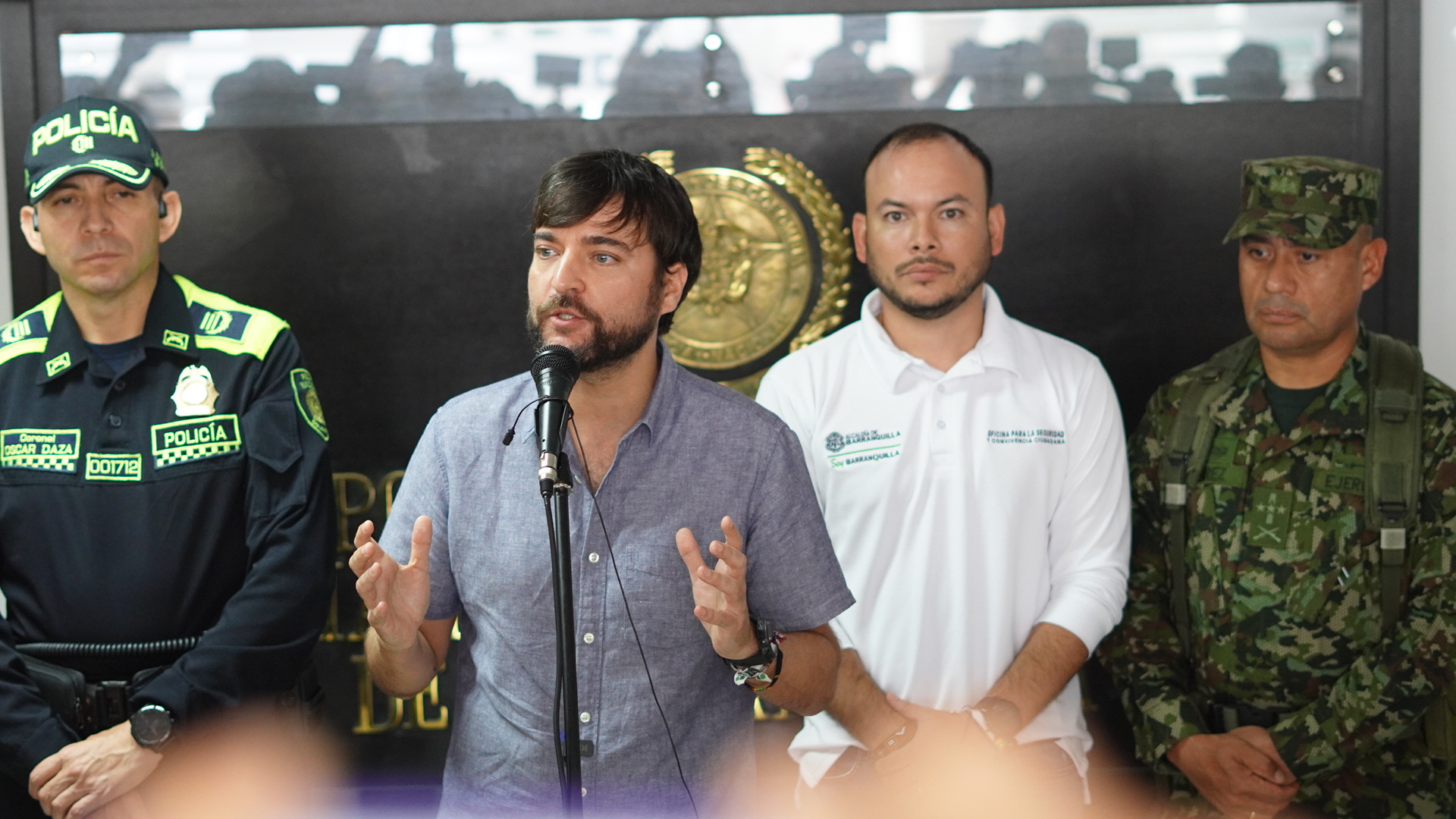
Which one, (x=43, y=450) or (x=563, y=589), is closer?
(x=563, y=589)

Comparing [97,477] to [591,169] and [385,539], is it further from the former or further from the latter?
[591,169]

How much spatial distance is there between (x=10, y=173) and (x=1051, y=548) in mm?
2865

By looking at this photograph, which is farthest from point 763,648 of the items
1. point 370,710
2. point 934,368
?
point 370,710

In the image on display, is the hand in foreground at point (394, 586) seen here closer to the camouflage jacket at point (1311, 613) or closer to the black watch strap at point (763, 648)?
the black watch strap at point (763, 648)

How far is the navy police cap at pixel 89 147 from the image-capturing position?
2.61 meters

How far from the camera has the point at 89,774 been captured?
240 centimetres

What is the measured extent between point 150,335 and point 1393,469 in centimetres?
267

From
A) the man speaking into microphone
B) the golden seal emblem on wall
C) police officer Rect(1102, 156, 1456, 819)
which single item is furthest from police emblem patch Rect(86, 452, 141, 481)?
police officer Rect(1102, 156, 1456, 819)

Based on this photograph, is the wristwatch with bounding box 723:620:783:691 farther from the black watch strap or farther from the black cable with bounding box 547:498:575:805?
the black cable with bounding box 547:498:575:805

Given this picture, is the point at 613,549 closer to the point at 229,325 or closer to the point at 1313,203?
the point at 229,325

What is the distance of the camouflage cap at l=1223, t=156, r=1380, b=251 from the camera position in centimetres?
263

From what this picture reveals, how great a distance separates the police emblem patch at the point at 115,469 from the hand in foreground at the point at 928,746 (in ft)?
5.45

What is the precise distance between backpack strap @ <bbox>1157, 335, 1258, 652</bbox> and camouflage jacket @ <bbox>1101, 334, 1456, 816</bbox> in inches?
0.9

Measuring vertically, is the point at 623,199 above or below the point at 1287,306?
above
